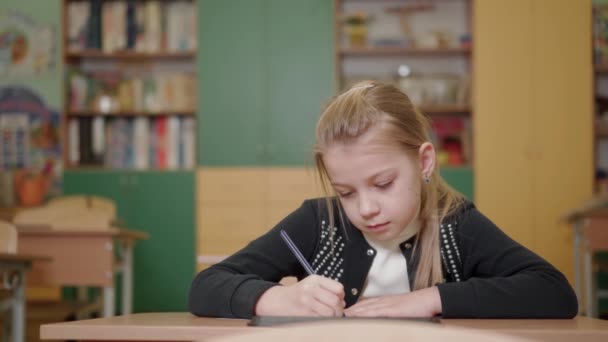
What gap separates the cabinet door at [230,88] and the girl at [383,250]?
374 cm

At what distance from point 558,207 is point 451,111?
0.93 metres

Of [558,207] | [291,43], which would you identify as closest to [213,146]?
[291,43]

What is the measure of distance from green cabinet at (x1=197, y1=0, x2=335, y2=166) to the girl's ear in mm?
3785

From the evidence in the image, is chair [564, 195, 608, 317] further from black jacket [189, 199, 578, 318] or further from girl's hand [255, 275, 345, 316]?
girl's hand [255, 275, 345, 316]

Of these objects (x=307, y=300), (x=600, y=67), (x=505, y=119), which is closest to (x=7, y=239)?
(x=307, y=300)

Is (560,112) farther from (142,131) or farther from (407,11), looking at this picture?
(142,131)

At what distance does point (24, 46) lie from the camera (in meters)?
5.60

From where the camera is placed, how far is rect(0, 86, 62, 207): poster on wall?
18.1 feet

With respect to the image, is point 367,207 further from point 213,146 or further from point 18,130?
point 18,130

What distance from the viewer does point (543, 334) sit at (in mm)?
859

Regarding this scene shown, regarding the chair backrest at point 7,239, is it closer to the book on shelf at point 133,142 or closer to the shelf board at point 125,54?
the book on shelf at point 133,142

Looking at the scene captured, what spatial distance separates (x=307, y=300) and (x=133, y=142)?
449 cm

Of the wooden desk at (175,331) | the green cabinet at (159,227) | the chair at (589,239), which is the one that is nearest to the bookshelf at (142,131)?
the green cabinet at (159,227)

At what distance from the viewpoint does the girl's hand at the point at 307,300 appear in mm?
1103
